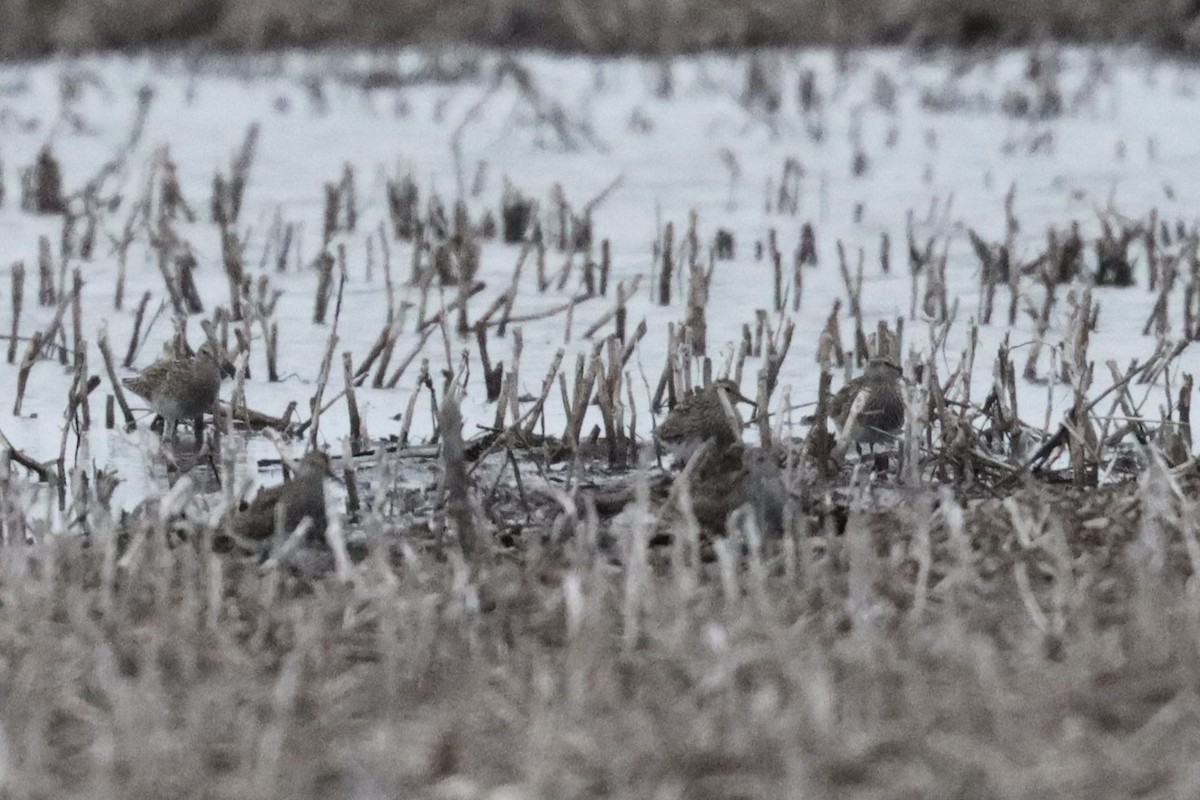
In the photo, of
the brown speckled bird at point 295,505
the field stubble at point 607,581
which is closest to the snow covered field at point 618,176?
the field stubble at point 607,581

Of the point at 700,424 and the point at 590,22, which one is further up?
the point at 590,22

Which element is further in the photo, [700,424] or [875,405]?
[875,405]

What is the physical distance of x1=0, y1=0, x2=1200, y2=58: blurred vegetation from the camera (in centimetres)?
1066

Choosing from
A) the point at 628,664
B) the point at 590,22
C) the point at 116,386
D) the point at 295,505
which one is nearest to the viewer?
the point at 628,664

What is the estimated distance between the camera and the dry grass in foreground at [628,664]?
76.0 inches

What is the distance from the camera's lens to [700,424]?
3.21 m

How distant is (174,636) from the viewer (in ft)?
7.83

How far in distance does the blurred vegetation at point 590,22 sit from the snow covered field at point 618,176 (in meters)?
0.34

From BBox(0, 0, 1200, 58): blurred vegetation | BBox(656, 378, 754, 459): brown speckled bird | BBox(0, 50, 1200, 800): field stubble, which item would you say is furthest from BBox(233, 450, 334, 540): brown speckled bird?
BBox(0, 0, 1200, 58): blurred vegetation

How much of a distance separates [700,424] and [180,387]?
92 cm

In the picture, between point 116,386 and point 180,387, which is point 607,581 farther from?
point 116,386

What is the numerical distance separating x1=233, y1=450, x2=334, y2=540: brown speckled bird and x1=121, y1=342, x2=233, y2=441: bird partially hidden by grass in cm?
61

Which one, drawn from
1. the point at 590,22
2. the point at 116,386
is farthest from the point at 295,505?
the point at 590,22

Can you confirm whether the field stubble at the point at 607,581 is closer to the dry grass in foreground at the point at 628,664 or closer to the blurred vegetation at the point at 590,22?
the dry grass in foreground at the point at 628,664
